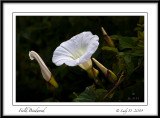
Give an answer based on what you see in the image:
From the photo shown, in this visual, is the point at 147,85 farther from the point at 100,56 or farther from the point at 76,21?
the point at 76,21

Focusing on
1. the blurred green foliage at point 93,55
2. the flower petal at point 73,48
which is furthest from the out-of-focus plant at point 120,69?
the flower petal at point 73,48

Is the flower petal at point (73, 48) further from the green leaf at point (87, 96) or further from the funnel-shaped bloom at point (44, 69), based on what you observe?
the green leaf at point (87, 96)

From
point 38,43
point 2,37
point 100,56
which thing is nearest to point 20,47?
point 38,43

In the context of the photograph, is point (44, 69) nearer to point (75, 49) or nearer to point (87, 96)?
point (75, 49)

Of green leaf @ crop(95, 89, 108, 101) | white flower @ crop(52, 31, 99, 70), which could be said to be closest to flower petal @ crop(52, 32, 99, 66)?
white flower @ crop(52, 31, 99, 70)

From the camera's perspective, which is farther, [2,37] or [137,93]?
[2,37]

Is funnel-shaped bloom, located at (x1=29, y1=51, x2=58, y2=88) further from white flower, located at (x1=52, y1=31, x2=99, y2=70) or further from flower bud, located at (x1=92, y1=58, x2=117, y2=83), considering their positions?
flower bud, located at (x1=92, y1=58, x2=117, y2=83)

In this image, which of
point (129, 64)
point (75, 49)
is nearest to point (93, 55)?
point (75, 49)

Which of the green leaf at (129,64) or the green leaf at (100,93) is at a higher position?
the green leaf at (129,64)
